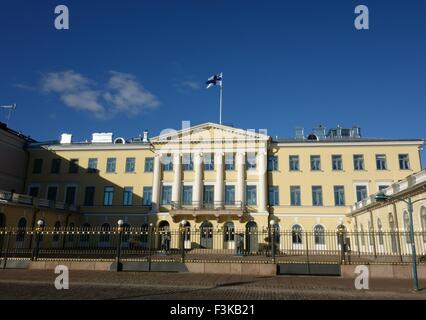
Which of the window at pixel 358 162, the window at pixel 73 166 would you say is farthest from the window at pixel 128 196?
the window at pixel 358 162

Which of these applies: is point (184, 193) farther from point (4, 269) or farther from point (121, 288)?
point (121, 288)

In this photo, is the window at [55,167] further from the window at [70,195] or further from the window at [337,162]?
the window at [337,162]

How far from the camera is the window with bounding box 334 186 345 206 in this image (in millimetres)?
41531

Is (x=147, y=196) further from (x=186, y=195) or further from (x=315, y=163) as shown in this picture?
(x=315, y=163)

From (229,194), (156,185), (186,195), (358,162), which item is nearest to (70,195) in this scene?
(156,185)

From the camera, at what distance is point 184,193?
4397 centimetres

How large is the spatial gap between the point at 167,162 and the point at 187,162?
99.7 inches

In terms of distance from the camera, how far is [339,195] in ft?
137

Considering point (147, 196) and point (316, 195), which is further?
point (147, 196)

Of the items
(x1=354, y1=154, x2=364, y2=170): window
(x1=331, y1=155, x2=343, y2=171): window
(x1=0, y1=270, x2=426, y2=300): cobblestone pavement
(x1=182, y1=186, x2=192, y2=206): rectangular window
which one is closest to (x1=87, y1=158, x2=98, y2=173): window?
(x1=182, y1=186, x2=192, y2=206): rectangular window

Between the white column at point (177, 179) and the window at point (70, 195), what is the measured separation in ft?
42.5

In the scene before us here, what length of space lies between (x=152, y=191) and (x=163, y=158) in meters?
4.24

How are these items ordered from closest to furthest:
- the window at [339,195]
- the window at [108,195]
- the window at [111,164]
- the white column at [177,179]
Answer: the window at [339,195]
the white column at [177,179]
the window at [108,195]
the window at [111,164]

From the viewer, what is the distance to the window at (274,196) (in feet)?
139
